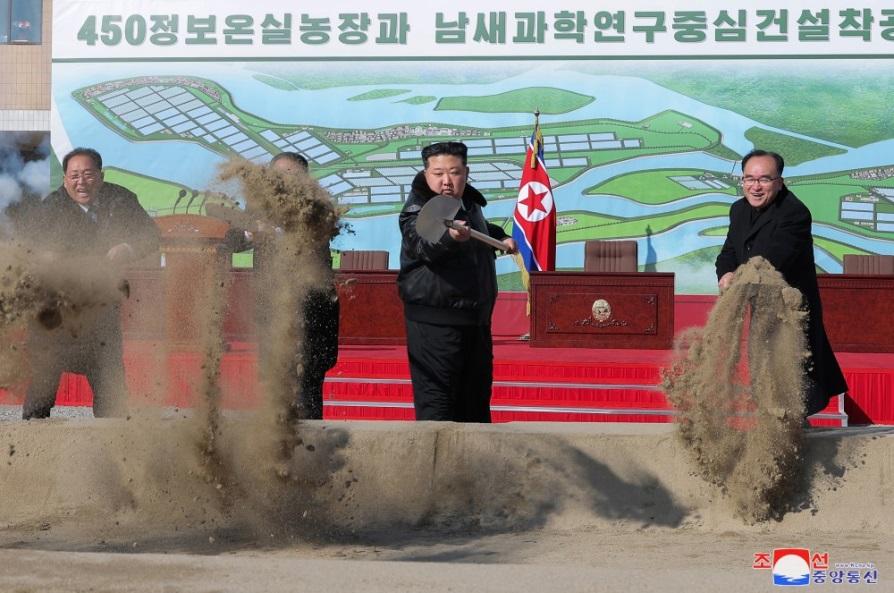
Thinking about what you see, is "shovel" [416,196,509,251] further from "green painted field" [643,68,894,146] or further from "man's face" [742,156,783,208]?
"green painted field" [643,68,894,146]

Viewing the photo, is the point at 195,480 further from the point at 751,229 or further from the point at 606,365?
the point at 606,365

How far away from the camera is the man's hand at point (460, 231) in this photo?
381 centimetres

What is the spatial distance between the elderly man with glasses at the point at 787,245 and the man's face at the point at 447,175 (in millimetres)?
1023

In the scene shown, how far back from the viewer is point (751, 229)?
422cm

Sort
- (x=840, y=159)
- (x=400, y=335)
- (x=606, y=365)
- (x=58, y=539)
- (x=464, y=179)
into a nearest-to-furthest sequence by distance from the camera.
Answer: (x=58, y=539), (x=464, y=179), (x=606, y=365), (x=400, y=335), (x=840, y=159)

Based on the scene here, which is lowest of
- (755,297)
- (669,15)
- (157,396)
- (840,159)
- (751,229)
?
(157,396)

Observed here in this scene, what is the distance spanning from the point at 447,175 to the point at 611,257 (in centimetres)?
713

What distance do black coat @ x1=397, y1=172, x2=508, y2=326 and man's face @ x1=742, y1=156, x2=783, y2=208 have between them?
3.13ft

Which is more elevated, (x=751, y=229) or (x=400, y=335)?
(x=751, y=229)

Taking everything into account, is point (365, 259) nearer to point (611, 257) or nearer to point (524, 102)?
point (611, 257)

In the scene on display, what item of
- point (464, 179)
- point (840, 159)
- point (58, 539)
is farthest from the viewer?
point (840, 159)

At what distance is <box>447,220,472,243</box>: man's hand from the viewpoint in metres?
3.81

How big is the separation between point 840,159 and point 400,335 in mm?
6129

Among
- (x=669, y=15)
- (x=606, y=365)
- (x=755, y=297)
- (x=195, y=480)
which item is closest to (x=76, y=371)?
(x=195, y=480)
